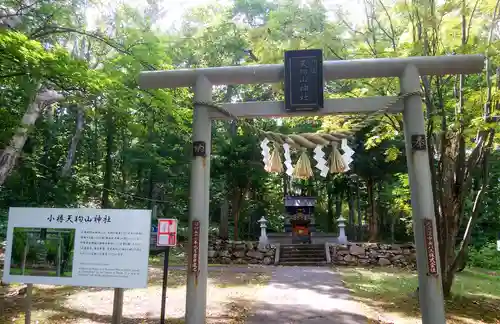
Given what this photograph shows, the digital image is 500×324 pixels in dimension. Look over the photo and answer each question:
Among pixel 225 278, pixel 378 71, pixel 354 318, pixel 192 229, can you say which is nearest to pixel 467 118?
pixel 378 71

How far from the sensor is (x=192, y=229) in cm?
410

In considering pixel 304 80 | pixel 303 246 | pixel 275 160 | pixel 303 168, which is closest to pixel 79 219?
pixel 275 160

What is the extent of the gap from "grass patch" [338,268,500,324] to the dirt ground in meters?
2.69

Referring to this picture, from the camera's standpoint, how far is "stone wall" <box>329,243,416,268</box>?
14805 mm

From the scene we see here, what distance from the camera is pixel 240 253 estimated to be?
642 inches

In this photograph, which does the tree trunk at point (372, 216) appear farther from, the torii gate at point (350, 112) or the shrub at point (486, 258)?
the torii gate at point (350, 112)

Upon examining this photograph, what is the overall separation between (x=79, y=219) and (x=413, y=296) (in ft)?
22.7

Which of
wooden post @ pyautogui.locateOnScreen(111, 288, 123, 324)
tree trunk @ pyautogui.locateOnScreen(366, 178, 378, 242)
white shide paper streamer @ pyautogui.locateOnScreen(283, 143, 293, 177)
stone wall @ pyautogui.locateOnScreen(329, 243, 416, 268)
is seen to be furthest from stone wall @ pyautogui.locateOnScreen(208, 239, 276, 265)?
white shide paper streamer @ pyautogui.locateOnScreen(283, 143, 293, 177)

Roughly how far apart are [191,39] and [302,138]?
758cm

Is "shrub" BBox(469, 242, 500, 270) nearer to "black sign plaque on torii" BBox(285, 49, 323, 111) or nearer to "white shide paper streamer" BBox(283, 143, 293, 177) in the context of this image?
"white shide paper streamer" BBox(283, 143, 293, 177)

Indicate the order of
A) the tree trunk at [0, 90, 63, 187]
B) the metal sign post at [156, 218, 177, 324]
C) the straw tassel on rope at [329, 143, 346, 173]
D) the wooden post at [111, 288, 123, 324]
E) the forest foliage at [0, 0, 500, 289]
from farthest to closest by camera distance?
the tree trunk at [0, 90, 63, 187] → the forest foliage at [0, 0, 500, 289] → the metal sign post at [156, 218, 177, 324] → the wooden post at [111, 288, 123, 324] → the straw tassel on rope at [329, 143, 346, 173]

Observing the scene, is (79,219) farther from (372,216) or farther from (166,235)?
(372,216)

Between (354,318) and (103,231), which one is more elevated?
(103,231)

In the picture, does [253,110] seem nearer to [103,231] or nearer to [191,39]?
[103,231]
